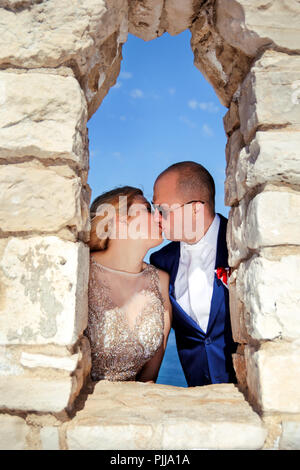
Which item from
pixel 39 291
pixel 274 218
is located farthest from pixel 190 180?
pixel 39 291

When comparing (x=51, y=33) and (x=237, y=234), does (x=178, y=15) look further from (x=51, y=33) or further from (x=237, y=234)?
(x=237, y=234)

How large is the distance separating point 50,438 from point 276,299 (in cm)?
110

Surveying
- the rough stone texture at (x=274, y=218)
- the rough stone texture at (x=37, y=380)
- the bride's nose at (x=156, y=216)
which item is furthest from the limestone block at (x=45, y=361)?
the bride's nose at (x=156, y=216)

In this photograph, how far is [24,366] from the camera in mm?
1503

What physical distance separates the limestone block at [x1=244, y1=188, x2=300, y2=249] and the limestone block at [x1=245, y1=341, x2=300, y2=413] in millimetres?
450

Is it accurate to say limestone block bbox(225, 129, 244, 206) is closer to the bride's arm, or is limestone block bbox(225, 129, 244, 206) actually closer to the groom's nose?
the groom's nose

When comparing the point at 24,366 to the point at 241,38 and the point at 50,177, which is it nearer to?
the point at 50,177

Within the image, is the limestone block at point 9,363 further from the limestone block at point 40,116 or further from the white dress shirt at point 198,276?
the white dress shirt at point 198,276

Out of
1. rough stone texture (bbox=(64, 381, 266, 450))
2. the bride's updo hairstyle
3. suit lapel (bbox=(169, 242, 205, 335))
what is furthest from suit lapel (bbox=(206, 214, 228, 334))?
rough stone texture (bbox=(64, 381, 266, 450))

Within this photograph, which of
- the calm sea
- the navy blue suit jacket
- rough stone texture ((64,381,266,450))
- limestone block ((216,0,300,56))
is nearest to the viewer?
rough stone texture ((64,381,266,450))

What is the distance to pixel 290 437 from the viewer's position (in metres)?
1.43

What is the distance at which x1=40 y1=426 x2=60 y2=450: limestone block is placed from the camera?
142 cm

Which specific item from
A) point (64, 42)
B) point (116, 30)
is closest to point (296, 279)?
point (64, 42)

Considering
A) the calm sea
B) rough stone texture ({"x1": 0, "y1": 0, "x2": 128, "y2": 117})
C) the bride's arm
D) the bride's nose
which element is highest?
rough stone texture ({"x1": 0, "y1": 0, "x2": 128, "y2": 117})
